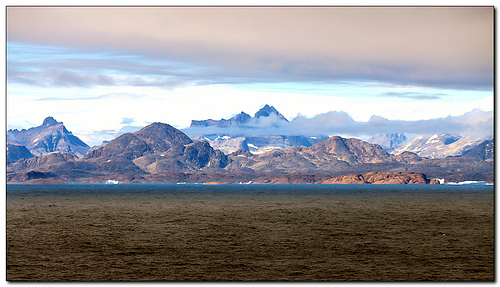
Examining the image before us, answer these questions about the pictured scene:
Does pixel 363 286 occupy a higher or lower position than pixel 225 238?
higher

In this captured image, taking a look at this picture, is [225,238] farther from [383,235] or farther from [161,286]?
[161,286]

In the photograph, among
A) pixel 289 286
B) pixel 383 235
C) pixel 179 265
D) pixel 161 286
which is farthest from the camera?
pixel 383 235

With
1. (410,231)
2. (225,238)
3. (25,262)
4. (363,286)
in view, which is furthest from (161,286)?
(410,231)

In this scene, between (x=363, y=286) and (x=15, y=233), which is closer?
(x=363, y=286)

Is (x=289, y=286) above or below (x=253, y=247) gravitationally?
above

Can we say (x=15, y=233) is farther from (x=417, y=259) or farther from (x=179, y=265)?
(x=417, y=259)

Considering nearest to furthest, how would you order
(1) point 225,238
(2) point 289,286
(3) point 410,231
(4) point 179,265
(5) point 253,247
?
(2) point 289,286 → (4) point 179,265 → (5) point 253,247 → (1) point 225,238 → (3) point 410,231

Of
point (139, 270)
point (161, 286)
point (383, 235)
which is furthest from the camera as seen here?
point (383, 235)

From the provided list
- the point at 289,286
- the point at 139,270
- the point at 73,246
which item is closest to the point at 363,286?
the point at 289,286

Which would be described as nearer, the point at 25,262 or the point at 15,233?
the point at 25,262
